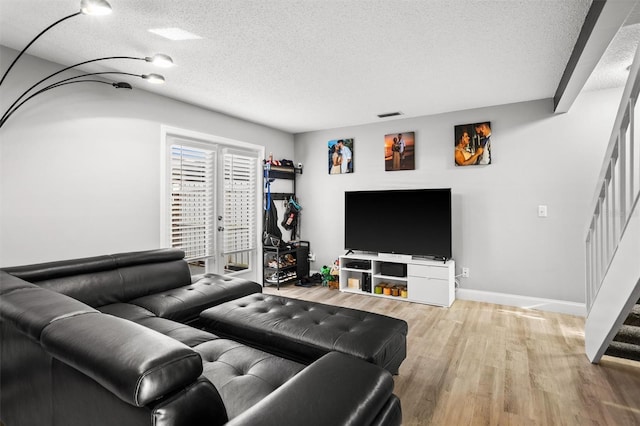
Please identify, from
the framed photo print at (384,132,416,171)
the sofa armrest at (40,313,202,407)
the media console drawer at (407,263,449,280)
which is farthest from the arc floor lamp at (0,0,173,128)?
the media console drawer at (407,263,449,280)

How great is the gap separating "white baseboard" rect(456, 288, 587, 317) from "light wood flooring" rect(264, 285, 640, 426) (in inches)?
4.7

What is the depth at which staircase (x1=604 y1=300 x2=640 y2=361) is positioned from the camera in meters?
2.43

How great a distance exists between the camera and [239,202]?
4.58m

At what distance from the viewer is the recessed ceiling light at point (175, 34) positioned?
2277 mm

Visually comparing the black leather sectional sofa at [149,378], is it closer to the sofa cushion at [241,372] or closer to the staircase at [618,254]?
the sofa cushion at [241,372]

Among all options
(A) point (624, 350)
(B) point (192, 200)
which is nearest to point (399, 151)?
(B) point (192, 200)

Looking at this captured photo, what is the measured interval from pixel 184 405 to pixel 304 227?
4.64m

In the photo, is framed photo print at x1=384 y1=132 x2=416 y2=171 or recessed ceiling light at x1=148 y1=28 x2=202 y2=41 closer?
recessed ceiling light at x1=148 y1=28 x2=202 y2=41

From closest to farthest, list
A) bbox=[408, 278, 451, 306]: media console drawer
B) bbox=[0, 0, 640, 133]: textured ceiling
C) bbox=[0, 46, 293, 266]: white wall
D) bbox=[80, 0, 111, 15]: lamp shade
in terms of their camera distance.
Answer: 1. bbox=[80, 0, 111, 15]: lamp shade
2. bbox=[0, 0, 640, 133]: textured ceiling
3. bbox=[0, 46, 293, 266]: white wall
4. bbox=[408, 278, 451, 306]: media console drawer

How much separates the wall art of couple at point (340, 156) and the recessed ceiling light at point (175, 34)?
9.80 feet

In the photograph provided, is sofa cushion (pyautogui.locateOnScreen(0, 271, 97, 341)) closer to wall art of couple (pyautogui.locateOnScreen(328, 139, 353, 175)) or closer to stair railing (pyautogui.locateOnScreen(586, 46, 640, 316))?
stair railing (pyautogui.locateOnScreen(586, 46, 640, 316))

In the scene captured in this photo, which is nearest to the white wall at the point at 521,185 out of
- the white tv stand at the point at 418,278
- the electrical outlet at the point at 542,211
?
the electrical outlet at the point at 542,211

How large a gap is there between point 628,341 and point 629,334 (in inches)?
2.6

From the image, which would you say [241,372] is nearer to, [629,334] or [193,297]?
[193,297]
